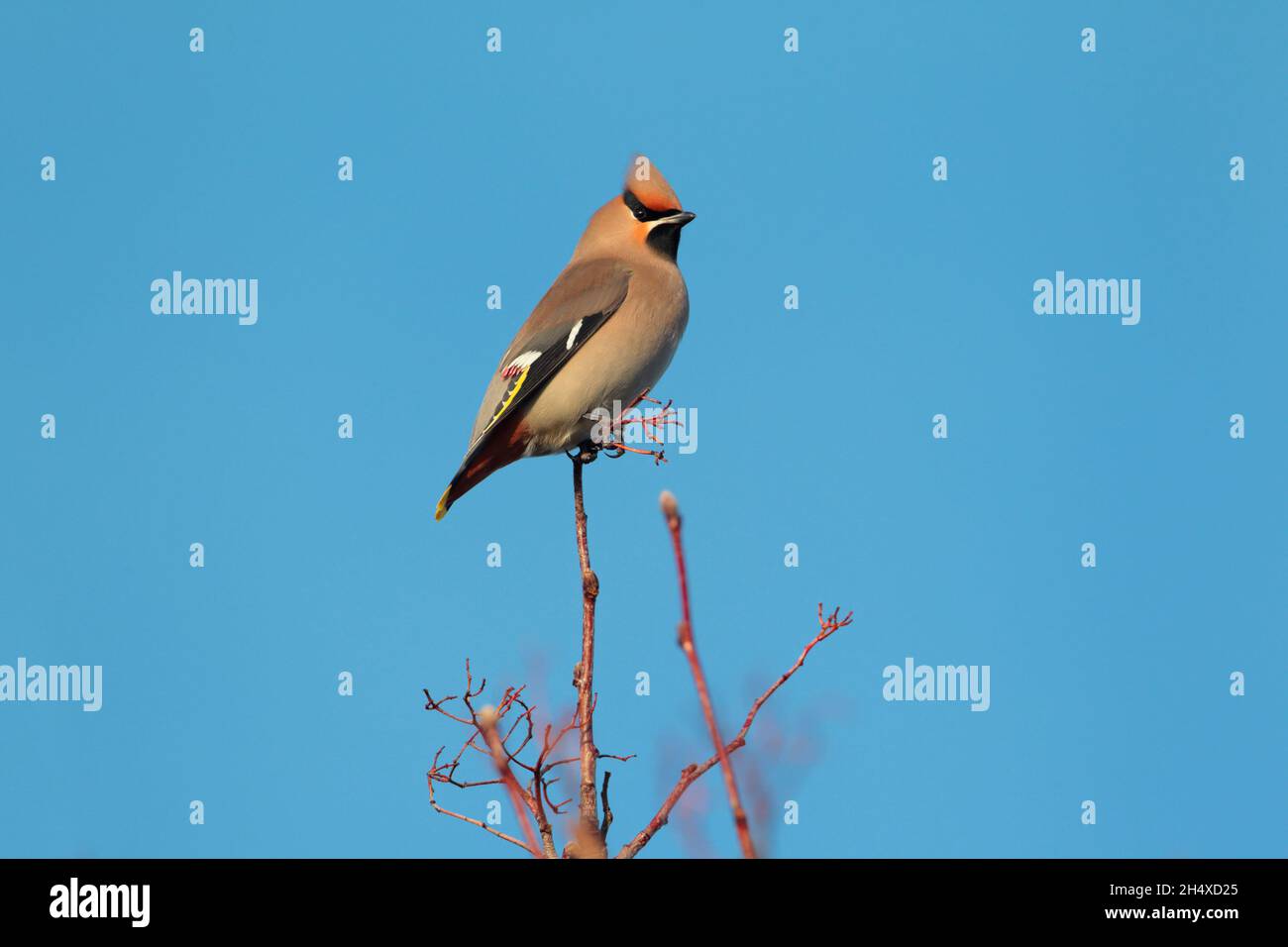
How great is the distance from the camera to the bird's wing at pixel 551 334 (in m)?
5.20

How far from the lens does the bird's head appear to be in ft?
19.5

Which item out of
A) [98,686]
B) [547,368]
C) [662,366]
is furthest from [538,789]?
[98,686]

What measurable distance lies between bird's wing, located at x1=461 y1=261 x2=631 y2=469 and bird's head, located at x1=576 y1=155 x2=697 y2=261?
0.18 m

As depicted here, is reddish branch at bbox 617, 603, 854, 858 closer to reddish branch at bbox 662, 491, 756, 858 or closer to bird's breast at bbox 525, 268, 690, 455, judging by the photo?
reddish branch at bbox 662, 491, 756, 858

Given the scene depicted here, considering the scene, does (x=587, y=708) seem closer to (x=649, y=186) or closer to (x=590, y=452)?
(x=590, y=452)

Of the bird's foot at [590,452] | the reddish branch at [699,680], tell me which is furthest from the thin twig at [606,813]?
the bird's foot at [590,452]

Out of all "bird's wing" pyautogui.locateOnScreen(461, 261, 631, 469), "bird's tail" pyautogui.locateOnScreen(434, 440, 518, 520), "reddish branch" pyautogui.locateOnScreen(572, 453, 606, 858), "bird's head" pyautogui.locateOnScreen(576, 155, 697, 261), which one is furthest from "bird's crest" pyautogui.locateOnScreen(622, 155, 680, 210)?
"reddish branch" pyautogui.locateOnScreen(572, 453, 606, 858)

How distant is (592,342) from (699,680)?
12.6 feet

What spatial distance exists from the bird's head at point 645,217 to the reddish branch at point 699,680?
442 cm

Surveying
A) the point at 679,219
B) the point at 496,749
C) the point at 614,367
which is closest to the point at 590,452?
the point at 614,367

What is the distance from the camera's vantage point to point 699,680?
163 cm

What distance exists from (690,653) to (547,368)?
12.0 feet
